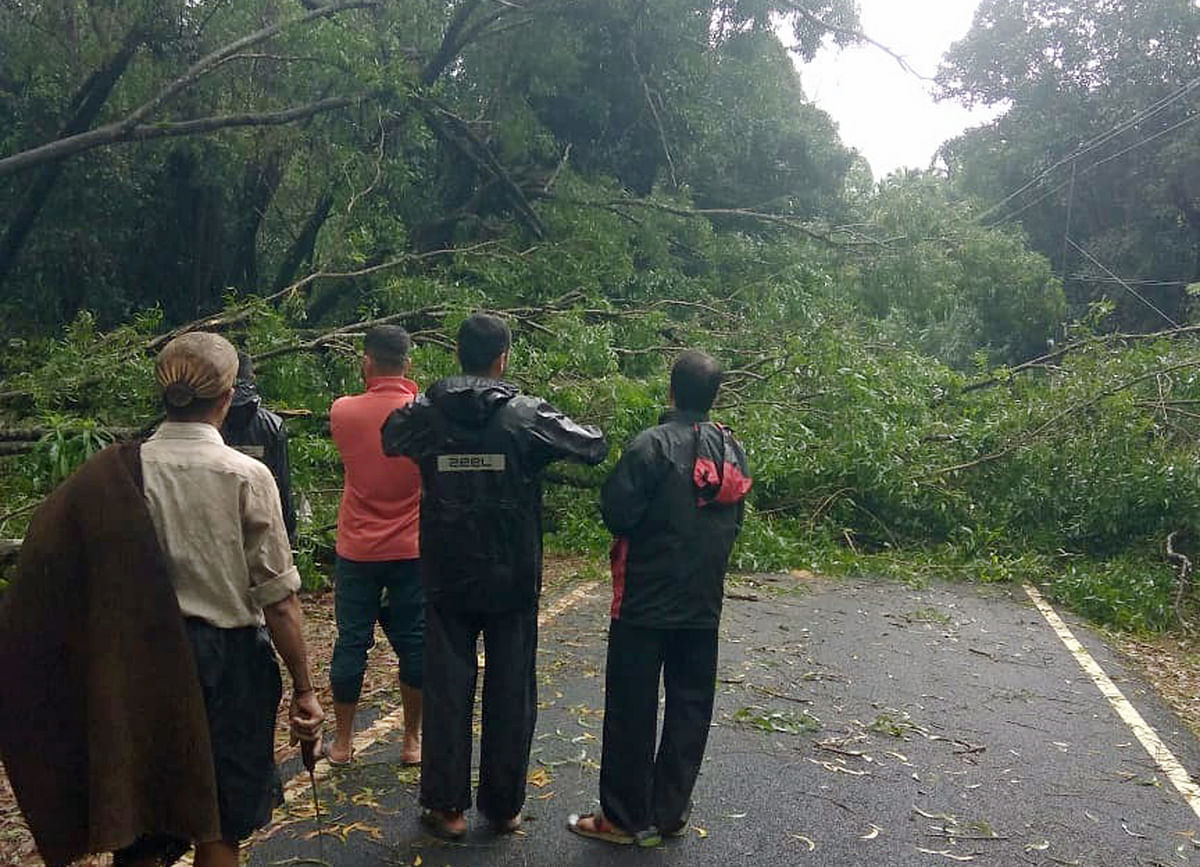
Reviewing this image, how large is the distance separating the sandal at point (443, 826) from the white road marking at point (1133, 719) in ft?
9.82

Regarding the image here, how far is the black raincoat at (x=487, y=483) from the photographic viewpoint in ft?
12.1

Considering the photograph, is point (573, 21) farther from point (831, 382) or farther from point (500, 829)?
point (500, 829)

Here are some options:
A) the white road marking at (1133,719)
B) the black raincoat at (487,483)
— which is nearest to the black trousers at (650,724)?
the black raincoat at (487,483)

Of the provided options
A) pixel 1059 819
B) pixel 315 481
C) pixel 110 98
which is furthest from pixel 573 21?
pixel 1059 819

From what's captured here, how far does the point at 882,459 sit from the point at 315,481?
17.6ft

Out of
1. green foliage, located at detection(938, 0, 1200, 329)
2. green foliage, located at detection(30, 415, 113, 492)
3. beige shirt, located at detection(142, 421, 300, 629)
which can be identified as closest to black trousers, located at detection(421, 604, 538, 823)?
beige shirt, located at detection(142, 421, 300, 629)

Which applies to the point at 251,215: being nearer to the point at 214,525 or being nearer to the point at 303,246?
the point at 303,246

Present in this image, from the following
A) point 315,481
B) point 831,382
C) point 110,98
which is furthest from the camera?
point 110,98

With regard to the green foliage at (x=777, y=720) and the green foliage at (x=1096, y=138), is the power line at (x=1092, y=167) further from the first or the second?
the green foliage at (x=777, y=720)

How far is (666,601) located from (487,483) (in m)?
0.75

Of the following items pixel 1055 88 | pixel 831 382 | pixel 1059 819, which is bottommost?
pixel 1059 819

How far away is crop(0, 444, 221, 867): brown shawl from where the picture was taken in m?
2.55

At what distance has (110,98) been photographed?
1312 cm

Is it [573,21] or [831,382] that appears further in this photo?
[573,21]
